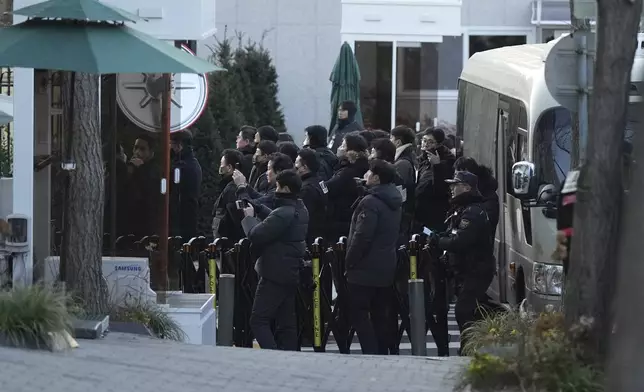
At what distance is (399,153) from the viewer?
15.6m

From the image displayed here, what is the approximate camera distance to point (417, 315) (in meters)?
12.6

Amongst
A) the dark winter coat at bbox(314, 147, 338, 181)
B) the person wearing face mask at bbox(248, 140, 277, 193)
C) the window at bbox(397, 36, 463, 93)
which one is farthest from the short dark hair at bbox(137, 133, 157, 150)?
the window at bbox(397, 36, 463, 93)

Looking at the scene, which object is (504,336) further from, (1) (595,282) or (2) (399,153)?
(2) (399,153)

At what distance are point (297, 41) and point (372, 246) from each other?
605 inches

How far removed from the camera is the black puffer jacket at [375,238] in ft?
40.1

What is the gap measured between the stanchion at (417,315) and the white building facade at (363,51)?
14.2 meters

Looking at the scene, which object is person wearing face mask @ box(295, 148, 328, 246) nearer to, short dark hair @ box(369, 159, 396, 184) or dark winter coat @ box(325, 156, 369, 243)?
dark winter coat @ box(325, 156, 369, 243)

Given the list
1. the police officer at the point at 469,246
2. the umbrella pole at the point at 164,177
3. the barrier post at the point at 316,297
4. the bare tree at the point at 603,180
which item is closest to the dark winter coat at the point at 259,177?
the barrier post at the point at 316,297

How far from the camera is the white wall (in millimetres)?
27172

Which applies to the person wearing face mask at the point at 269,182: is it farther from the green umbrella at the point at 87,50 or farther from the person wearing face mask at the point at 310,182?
the green umbrella at the point at 87,50

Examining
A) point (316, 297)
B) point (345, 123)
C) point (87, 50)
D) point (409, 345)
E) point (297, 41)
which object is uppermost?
point (297, 41)

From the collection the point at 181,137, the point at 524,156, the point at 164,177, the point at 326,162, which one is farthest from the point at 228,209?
the point at 524,156

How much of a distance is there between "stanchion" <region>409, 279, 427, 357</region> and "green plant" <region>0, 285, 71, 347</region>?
3.99m

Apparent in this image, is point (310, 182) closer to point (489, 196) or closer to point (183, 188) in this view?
point (489, 196)
